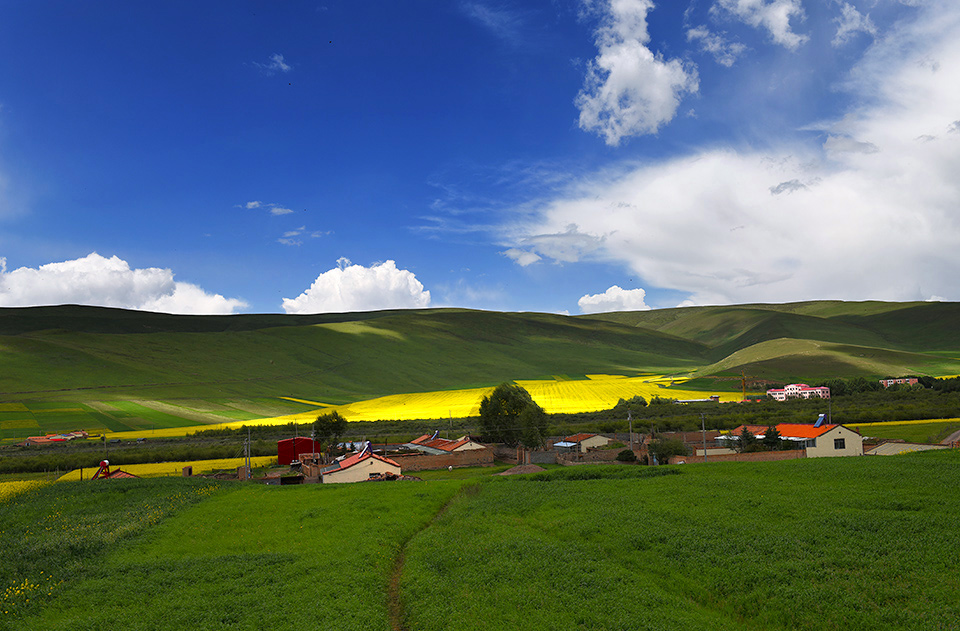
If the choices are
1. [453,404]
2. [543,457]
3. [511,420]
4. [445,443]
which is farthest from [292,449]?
[453,404]

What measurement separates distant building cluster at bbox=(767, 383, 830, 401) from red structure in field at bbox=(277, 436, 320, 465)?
101 m

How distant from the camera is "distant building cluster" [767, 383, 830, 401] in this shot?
5000 inches

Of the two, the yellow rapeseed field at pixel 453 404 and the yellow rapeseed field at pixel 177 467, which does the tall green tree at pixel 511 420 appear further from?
the yellow rapeseed field at pixel 453 404

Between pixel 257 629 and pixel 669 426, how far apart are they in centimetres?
8086

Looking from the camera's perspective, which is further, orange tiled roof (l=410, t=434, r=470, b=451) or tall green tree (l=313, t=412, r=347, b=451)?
tall green tree (l=313, t=412, r=347, b=451)

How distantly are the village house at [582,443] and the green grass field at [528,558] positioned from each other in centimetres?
3935

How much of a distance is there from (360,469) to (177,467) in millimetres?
30115

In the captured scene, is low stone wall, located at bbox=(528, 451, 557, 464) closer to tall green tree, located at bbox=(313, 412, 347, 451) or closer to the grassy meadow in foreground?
the grassy meadow in foreground

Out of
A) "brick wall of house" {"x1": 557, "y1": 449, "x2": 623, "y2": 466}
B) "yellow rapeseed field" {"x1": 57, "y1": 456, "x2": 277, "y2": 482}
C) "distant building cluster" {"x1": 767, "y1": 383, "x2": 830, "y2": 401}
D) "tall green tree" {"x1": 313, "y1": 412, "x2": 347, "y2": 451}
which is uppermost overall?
"distant building cluster" {"x1": 767, "y1": 383, "x2": 830, "y2": 401}

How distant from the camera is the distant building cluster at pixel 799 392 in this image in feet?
417

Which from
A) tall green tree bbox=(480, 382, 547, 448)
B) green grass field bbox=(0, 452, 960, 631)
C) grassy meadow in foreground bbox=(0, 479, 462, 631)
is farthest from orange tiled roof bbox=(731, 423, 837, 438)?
grassy meadow in foreground bbox=(0, 479, 462, 631)

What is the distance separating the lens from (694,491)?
34.6 m

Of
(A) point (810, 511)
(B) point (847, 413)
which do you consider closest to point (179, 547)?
(A) point (810, 511)

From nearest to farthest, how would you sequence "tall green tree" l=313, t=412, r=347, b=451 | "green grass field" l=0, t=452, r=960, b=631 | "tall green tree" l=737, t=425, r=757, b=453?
"green grass field" l=0, t=452, r=960, b=631 < "tall green tree" l=737, t=425, r=757, b=453 < "tall green tree" l=313, t=412, r=347, b=451
